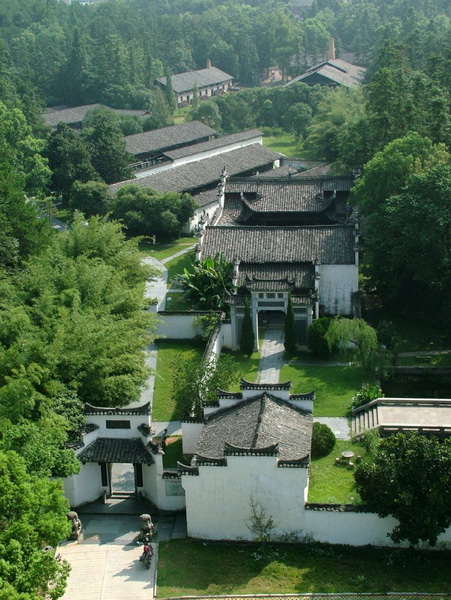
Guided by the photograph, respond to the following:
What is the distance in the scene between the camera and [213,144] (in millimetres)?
81062

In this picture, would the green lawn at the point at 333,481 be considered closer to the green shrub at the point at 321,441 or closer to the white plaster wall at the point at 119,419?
the green shrub at the point at 321,441

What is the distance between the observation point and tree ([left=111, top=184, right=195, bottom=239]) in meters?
58.6

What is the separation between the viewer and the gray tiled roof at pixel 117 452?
30.5 m

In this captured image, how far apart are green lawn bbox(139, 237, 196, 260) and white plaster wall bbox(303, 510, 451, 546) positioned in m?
31.0

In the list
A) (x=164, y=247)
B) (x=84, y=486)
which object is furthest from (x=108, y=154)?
(x=84, y=486)

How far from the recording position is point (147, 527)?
28.0 meters

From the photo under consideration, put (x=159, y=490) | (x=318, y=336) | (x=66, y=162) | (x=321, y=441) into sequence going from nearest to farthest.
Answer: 1. (x=159, y=490)
2. (x=321, y=441)
3. (x=318, y=336)
4. (x=66, y=162)

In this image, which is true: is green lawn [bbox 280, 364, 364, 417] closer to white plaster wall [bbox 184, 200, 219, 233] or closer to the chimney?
white plaster wall [bbox 184, 200, 219, 233]

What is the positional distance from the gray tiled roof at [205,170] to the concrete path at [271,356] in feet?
75.0

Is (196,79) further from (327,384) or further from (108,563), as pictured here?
(108,563)

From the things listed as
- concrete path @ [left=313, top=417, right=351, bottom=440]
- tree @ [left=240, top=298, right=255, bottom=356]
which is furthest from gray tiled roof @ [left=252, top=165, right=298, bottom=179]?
concrete path @ [left=313, top=417, right=351, bottom=440]

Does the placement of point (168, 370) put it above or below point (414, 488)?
below

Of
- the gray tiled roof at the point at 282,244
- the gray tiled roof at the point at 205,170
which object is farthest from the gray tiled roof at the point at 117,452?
the gray tiled roof at the point at 205,170

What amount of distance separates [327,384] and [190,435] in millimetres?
8839
